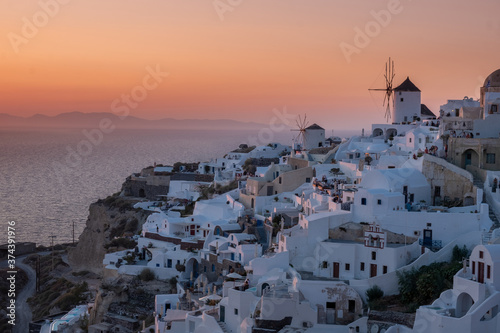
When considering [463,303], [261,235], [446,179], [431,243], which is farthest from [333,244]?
[261,235]

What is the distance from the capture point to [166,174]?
4716 centimetres

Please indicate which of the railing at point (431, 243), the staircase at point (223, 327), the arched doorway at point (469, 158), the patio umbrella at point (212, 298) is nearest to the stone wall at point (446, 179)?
the arched doorway at point (469, 158)

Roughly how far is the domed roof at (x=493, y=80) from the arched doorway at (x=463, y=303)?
15127 millimetres

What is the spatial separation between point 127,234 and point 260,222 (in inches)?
438

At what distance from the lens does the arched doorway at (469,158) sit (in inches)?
1080

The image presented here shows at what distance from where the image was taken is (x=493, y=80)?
32125 mm

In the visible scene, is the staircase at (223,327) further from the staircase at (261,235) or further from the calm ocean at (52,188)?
the calm ocean at (52,188)

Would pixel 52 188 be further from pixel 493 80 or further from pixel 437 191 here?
pixel 437 191

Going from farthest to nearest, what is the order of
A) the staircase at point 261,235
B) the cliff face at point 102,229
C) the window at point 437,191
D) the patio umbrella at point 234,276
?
the cliff face at point 102,229, the staircase at point 261,235, the window at point 437,191, the patio umbrella at point 234,276

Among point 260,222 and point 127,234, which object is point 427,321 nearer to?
point 260,222

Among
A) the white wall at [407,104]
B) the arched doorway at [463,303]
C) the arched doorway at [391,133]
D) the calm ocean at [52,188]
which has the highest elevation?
the white wall at [407,104]

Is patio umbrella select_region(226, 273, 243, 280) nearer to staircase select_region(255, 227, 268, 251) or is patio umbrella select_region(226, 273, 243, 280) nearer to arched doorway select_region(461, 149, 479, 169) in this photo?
staircase select_region(255, 227, 268, 251)

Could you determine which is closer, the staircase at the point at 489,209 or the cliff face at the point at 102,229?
the staircase at the point at 489,209

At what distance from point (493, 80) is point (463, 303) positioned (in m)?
15.6
